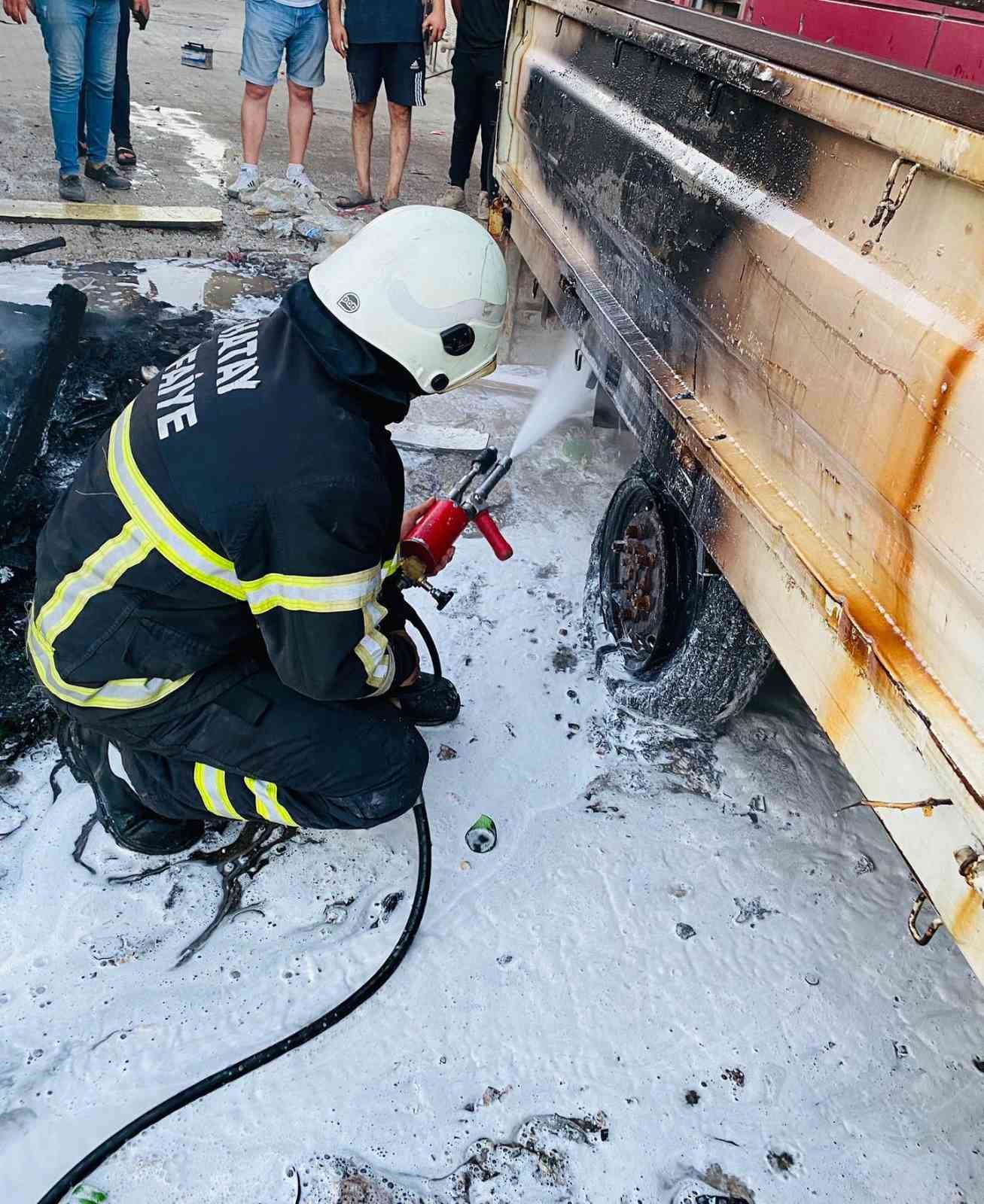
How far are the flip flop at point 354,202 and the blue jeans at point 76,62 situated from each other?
155 cm

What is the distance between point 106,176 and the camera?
5.92 m

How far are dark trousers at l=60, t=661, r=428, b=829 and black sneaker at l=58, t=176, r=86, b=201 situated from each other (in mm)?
4855

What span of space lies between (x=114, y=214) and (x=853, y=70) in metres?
5.12

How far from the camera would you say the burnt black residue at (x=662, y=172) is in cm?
178

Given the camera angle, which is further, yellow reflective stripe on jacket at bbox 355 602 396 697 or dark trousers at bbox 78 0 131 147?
dark trousers at bbox 78 0 131 147

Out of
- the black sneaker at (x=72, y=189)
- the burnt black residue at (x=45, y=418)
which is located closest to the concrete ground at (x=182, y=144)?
A: the black sneaker at (x=72, y=189)

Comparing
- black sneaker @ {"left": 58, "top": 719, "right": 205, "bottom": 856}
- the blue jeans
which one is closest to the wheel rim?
black sneaker @ {"left": 58, "top": 719, "right": 205, "bottom": 856}

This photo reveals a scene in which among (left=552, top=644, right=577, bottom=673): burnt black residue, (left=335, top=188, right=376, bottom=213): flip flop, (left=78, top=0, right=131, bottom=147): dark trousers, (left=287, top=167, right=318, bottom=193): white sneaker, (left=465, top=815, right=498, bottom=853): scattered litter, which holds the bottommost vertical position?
(left=465, top=815, right=498, bottom=853): scattered litter

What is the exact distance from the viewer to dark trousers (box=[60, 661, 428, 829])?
6.51ft

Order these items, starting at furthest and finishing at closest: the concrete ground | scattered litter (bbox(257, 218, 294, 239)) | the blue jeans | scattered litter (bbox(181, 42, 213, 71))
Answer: scattered litter (bbox(181, 42, 213, 71)) → scattered litter (bbox(257, 218, 294, 239)) → the concrete ground → the blue jeans

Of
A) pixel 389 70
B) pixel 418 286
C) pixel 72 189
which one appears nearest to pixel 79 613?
pixel 418 286

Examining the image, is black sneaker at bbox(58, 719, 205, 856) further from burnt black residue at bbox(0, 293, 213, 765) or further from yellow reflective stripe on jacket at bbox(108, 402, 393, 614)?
yellow reflective stripe on jacket at bbox(108, 402, 393, 614)

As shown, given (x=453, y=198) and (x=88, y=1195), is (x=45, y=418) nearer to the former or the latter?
(x=88, y=1195)

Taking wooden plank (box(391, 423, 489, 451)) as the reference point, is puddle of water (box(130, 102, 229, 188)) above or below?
above
